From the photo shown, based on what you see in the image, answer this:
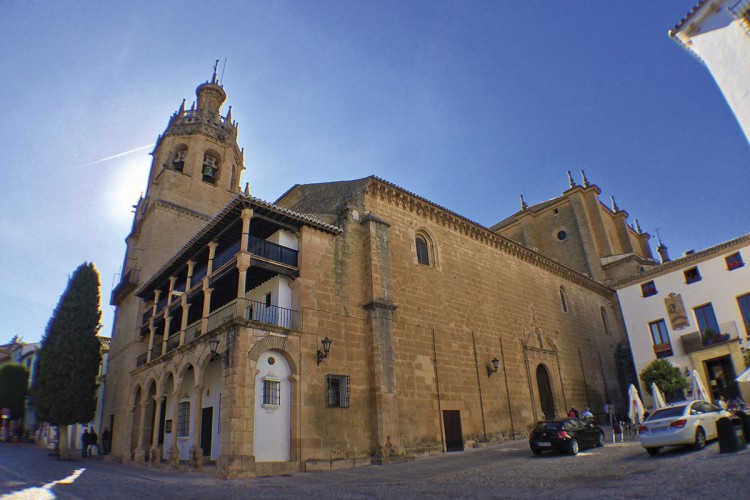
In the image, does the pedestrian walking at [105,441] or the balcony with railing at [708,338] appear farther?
the pedestrian walking at [105,441]

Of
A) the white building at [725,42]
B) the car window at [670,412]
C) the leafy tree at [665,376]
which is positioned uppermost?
the white building at [725,42]

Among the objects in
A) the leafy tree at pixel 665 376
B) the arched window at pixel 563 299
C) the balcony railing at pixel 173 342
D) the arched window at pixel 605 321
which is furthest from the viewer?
the arched window at pixel 605 321

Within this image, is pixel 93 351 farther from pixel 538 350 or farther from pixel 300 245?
pixel 538 350

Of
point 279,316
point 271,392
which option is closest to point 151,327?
point 279,316

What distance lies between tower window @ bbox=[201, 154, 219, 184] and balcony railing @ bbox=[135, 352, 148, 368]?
10233 millimetres

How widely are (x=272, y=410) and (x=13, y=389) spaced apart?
33.0 meters

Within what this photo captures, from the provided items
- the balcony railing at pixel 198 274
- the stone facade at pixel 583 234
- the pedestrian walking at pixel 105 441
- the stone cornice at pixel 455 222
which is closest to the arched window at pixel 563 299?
the stone cornice at pixel 455 222

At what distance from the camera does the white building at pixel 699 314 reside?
20.2m

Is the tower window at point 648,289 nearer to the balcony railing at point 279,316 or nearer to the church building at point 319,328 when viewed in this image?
the church building at point 319,328

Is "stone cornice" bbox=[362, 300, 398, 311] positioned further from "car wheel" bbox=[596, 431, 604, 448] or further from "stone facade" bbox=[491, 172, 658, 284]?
"stone facade" bbox=[491, 172, 658, 284]

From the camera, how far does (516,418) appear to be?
61.4 ft

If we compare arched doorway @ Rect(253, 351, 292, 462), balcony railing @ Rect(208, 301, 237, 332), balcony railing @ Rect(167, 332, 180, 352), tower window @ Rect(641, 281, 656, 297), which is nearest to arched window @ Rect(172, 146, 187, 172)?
balcony railing @ Rect(167, 332, 180, 352)

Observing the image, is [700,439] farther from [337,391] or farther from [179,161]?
[179,161]

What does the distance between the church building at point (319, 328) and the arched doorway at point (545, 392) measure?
3.8 inches
